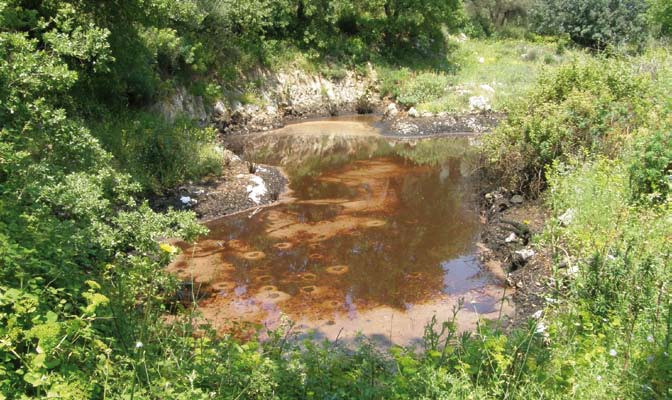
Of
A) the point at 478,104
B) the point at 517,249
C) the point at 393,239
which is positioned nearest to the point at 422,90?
the point at 478,104

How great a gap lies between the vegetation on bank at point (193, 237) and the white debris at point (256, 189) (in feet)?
3.37

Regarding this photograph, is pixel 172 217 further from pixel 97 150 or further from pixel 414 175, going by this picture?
pixel 414 175

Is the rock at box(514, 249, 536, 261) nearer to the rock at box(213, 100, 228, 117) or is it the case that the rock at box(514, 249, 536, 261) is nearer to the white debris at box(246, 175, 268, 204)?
the white debris at box(246, 175, 268, 204)

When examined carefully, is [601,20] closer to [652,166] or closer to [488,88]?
[488,88]

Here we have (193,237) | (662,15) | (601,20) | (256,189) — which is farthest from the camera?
(601,20)

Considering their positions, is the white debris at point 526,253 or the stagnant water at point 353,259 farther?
the white debris at point 526,253

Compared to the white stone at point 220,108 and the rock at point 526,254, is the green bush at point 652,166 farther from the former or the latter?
the white stone at point 220,108

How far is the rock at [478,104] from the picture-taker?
22.0 m

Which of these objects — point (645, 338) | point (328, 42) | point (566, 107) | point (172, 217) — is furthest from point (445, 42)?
point (645, 338)

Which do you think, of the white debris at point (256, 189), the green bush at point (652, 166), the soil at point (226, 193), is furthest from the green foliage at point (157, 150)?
the green bush at point (652, 166)

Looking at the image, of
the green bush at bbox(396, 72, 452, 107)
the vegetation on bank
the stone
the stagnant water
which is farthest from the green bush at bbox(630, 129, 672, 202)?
the green bush at bbox(396, 72, 452, 107)

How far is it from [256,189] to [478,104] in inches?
525

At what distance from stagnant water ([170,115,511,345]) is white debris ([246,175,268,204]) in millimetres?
633

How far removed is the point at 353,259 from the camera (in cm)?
905
